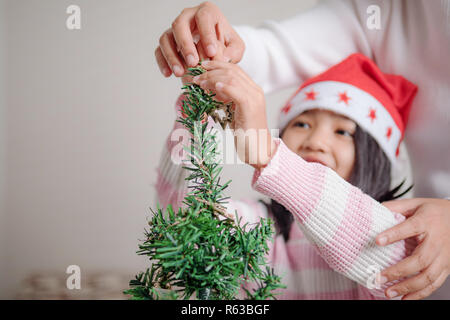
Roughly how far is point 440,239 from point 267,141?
0.30m

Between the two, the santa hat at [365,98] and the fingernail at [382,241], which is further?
the santa hat at [365,98]

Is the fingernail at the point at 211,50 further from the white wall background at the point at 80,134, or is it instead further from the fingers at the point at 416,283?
the white wall background at the point at 80,134

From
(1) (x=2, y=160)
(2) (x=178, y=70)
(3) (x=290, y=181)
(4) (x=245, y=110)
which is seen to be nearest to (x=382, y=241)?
(3) (x=290, y=181)

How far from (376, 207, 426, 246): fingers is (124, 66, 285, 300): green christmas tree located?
0.20 m

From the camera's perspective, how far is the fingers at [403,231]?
1.51 feet

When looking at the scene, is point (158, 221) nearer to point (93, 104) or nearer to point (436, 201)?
point (436, 201)

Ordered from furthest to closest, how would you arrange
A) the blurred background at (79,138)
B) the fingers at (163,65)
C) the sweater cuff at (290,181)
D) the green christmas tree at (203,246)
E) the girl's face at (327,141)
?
the blurred background at (79,138), the girl's face at (327,141), the fingers at (163,65), the sweater cuff at (290,181), the green christmas tree at (203,246)

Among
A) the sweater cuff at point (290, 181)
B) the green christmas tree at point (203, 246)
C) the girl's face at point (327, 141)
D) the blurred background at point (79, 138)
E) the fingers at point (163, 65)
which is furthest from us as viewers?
the blurred background at point (79, 138)

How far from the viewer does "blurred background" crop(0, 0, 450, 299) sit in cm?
103

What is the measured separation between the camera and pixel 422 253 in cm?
48

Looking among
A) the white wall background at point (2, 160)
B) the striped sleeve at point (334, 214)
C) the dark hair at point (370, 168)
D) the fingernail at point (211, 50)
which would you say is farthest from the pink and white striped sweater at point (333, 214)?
the white wall background at point (2, 160)

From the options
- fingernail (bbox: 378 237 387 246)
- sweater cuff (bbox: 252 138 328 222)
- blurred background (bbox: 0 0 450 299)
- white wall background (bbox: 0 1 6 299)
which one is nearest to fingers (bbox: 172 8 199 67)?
sweater cuff (bbox: 252 138 328 222)

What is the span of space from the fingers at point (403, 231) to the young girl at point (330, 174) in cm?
2

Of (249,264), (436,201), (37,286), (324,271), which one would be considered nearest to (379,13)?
(436,201)
